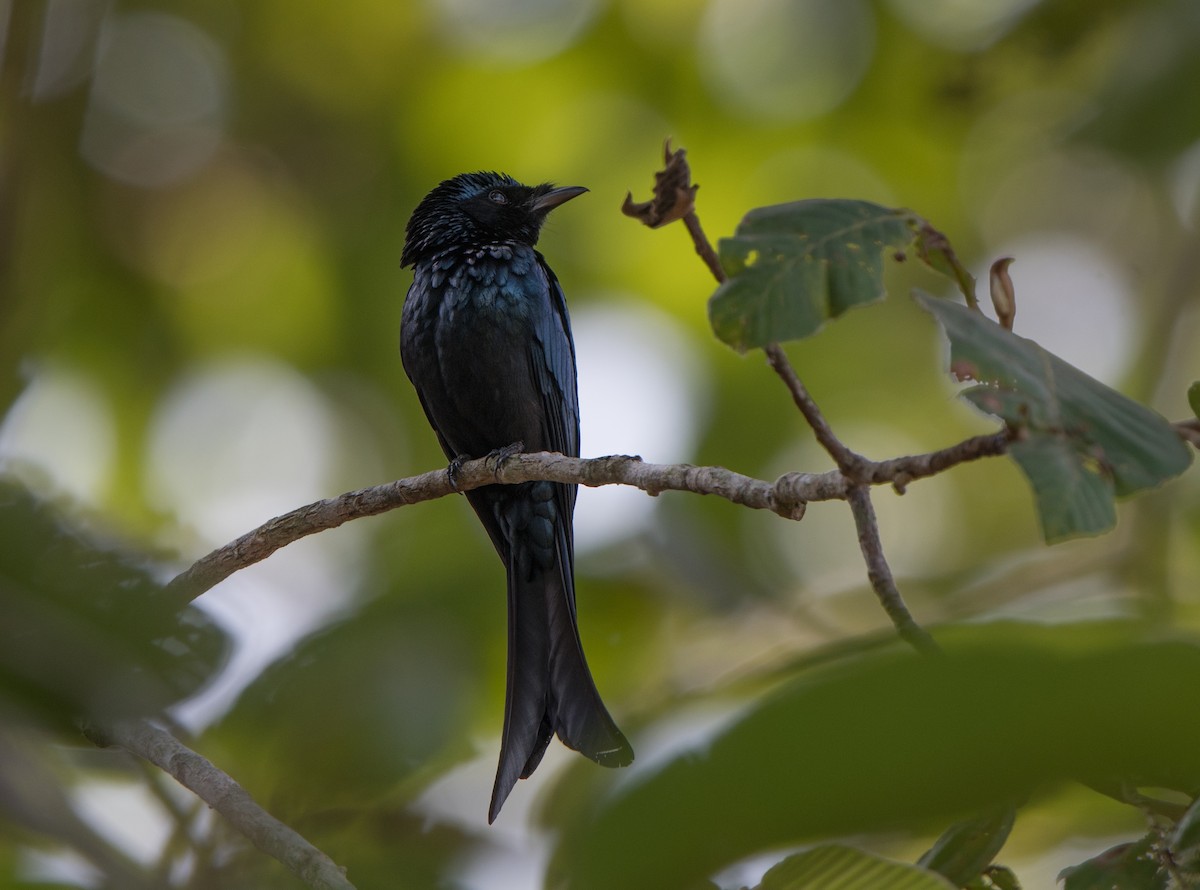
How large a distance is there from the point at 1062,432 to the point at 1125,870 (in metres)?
0.84

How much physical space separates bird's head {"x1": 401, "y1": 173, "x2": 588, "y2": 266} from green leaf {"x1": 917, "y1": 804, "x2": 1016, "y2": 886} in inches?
133

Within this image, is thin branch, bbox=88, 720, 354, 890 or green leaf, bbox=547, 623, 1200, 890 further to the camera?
thin branch, bbox=88, 720, 354, 890

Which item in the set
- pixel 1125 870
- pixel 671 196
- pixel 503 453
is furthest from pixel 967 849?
pixel 503 453

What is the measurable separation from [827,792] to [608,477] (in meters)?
1.86

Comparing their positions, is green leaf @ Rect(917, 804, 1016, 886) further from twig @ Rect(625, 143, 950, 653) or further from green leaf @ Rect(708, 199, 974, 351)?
green leaf @ Rect(708, 199, 974, 351)

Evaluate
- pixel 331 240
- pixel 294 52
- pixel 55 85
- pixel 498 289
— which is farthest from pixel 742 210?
pixel 55 85

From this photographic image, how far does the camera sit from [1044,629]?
1.14 meters

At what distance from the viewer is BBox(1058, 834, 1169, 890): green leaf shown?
1.93 metres

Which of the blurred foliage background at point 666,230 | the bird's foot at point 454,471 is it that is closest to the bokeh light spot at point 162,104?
the blurred foliage background at point 666,230

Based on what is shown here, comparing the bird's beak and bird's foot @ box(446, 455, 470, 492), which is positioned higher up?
the bird's beak

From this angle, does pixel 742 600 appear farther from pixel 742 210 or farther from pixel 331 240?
pixel 331 240

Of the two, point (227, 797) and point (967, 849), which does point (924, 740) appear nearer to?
point (967, 849)

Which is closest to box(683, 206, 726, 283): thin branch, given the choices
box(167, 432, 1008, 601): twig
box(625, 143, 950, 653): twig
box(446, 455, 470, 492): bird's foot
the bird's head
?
box(625, 143, 950, 653): twig

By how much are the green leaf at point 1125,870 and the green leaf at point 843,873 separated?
0.61 m
